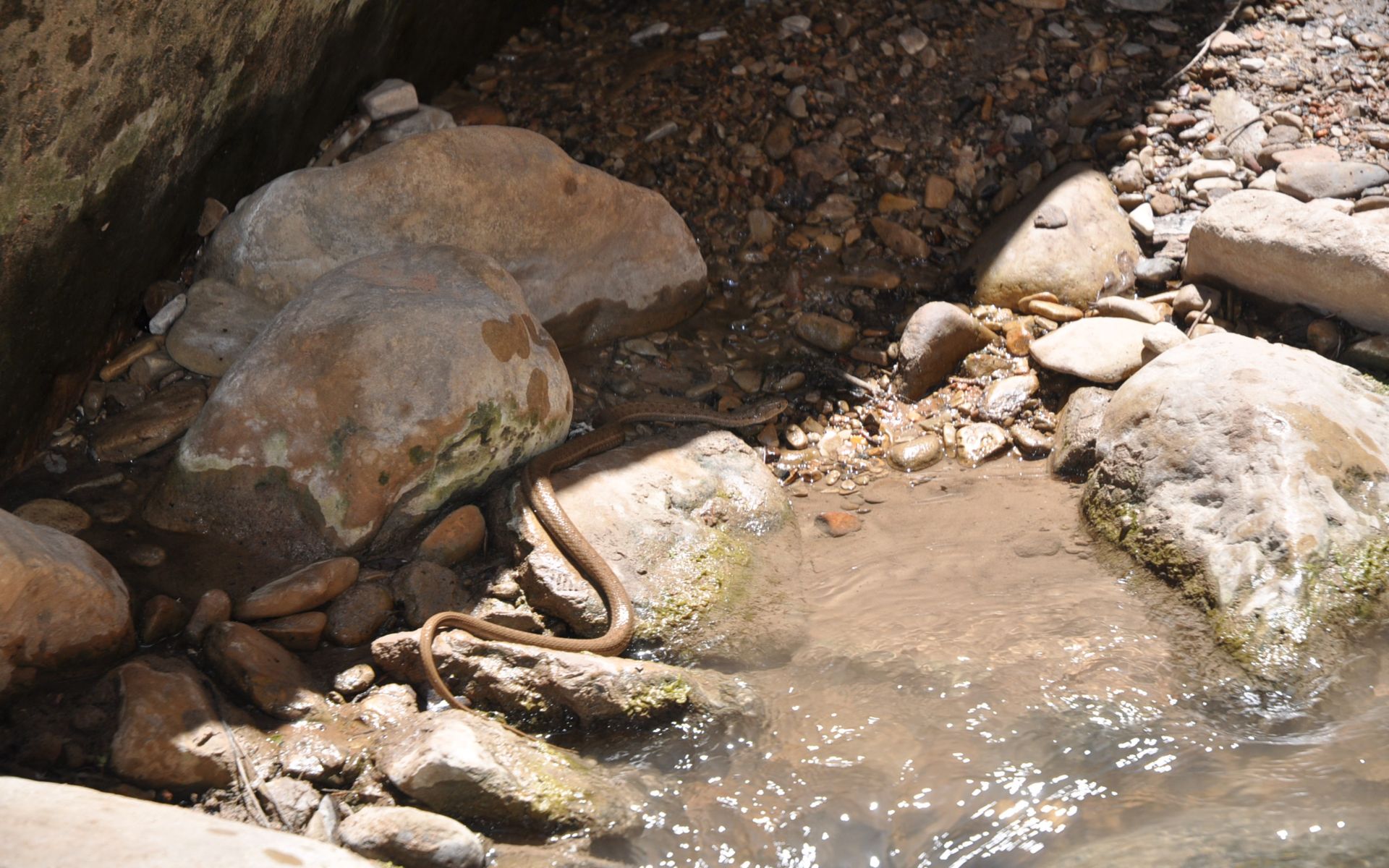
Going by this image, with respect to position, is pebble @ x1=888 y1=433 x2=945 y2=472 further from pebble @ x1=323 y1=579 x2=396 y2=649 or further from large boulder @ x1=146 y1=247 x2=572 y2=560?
pebble @ x1=323 y1=579 x2=396 y2=649

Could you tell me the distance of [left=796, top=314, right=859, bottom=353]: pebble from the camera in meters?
6.14

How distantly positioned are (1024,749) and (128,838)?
8.74 ft

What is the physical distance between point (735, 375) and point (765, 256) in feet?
2.99

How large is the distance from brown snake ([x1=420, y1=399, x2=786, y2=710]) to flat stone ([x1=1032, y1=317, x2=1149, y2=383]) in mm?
2182

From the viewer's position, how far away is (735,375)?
604 centimetres

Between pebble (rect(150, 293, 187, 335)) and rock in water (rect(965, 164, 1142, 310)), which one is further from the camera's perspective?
rock in water (rect(965, 164, 1142, 310))

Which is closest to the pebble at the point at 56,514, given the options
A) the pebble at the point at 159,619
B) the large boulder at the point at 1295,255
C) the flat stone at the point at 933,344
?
the pebble at the point at 159,619

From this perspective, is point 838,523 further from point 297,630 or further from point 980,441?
point 297,630

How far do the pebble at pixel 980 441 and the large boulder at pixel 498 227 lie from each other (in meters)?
1.70

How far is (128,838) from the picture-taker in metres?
2.57

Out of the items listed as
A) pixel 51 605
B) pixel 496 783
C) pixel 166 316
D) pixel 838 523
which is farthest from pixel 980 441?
pixel 51 605

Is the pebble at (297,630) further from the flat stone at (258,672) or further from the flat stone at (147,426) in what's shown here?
the flat stone at (147,426)

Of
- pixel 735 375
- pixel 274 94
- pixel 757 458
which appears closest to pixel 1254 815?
pixel 757 458

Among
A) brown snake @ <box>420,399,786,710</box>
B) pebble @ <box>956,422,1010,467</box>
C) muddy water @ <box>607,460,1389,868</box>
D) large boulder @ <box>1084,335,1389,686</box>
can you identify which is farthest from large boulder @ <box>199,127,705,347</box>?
large boulder @ <box>1084,335,1389,686</box>
